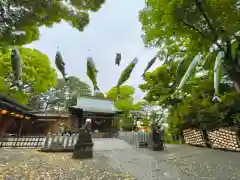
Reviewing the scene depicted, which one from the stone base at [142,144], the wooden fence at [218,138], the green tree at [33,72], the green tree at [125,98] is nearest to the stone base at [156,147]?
the stone base at [142,144]

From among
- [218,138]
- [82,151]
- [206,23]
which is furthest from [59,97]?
[206,23]

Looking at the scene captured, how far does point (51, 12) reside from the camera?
4.96 m

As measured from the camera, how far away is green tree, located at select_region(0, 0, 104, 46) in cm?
436

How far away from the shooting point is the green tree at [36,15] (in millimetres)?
4359

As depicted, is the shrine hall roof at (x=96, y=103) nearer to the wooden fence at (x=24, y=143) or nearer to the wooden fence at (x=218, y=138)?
the wooden fence at (x=24, y=143)

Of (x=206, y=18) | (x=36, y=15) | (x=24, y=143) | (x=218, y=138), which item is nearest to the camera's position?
(x=206, y=18)

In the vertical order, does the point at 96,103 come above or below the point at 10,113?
above

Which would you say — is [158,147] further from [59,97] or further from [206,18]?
[59,97]

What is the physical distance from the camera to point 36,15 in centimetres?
488

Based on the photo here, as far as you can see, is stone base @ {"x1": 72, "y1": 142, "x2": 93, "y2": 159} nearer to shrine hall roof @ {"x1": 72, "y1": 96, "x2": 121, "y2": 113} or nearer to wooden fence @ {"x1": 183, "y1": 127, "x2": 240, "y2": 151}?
wooden fence @ {"x1": 183, "y1": 127, "x2": 240, "y2": 151}

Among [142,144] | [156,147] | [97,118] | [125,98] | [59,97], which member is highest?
[59,97]

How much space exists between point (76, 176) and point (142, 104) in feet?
70.6

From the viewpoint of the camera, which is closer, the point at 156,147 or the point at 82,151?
the point at 82,151

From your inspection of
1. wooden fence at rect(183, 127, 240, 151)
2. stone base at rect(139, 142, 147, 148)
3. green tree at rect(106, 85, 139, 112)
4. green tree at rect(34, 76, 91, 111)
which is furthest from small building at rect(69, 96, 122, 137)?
green tree at rect(34, 76, 91, 111)
